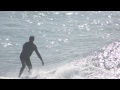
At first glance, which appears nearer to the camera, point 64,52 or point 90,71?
point 90,71

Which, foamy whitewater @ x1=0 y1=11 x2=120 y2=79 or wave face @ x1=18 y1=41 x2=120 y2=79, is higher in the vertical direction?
wave face @ x1=18 y1=41 x2=120 y2=79

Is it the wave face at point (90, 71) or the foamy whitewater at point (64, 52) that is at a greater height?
the wave face at point (90, 71)

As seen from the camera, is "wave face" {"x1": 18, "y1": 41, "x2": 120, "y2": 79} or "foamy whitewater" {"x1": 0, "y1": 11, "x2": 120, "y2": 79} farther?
"foamy whitewater" {"x1": 0, "y1": 11, "x2": 120, "y2": 79}

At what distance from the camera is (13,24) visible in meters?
31.9

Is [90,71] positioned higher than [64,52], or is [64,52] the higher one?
[90,71]

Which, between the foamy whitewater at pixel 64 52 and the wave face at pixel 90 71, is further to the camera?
the foamy whitewater at pixel 64 52

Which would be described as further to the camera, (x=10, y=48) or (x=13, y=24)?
(x=13, y=24)

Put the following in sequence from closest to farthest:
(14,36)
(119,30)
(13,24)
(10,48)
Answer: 1. (10,48)
2. (14,36)
3. (119,30)
4. (13,24)

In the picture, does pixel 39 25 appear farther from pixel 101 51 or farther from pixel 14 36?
pixel 101 51
